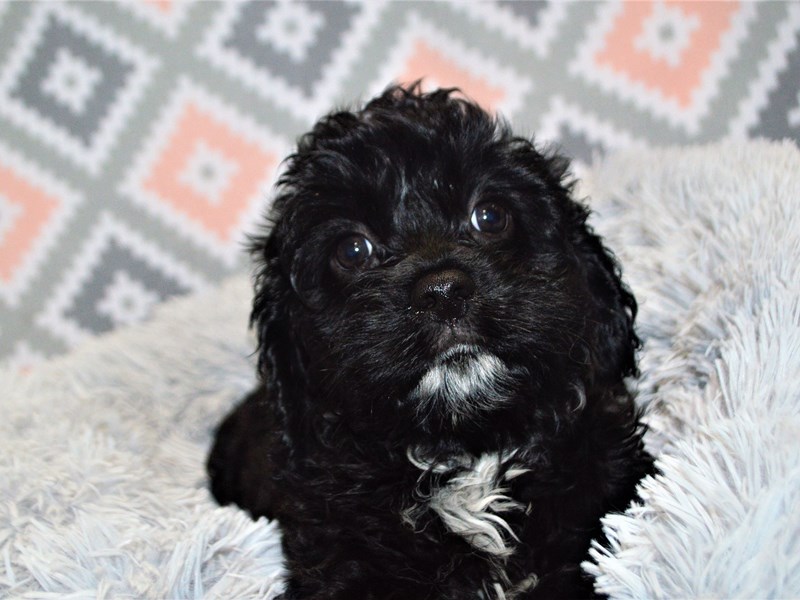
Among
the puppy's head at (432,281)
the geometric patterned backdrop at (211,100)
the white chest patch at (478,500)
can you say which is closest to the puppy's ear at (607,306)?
the puppy's head at (432,281)

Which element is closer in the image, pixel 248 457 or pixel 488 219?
pixel 488 219

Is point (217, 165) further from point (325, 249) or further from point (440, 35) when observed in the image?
point (325, 249)

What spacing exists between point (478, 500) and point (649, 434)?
603 millimetres

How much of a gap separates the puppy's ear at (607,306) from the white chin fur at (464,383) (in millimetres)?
511

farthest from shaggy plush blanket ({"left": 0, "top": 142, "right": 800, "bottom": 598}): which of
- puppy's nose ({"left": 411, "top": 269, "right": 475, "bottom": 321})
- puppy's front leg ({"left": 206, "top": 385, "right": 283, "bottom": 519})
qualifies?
puppy's nose ({"left": 411, "top": 269, "right": 475, "bottom": 321})

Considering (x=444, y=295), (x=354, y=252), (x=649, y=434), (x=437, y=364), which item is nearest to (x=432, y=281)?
(x=444, y=295)

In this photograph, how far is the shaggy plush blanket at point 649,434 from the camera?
1767mm

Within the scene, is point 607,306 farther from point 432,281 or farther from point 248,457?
point 248,457

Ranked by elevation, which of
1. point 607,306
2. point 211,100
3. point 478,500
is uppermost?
point 211,100

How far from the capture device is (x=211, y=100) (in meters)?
4.67

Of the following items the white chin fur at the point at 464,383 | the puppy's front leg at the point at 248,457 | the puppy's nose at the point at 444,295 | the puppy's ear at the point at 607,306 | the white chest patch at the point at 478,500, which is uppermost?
the puppy's ear at the point at 607,306

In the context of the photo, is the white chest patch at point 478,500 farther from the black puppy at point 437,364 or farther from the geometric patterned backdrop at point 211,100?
the geometric patterned backdrop at point 211,100

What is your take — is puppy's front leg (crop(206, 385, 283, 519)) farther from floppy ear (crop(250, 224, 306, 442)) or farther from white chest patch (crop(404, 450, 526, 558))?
white chest patch (crop(404, 450, 526, 558))

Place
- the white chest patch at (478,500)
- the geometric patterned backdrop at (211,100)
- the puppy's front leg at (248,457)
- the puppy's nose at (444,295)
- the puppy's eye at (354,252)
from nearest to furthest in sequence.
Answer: the puppy's nose at (444,295), the white chest patch at (478,500), the puppy's eye at (354,252), the puppy's front leg at (248,457), the geometric patterned backdrop at (211,100)
